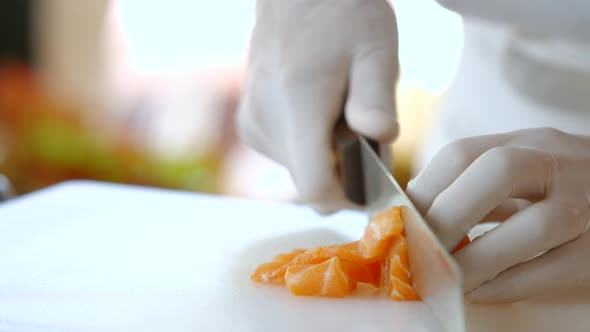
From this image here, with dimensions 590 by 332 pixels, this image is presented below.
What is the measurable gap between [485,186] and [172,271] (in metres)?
0.60

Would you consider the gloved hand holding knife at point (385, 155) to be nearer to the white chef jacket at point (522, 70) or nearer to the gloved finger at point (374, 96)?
the gloved finger at point (374, 96)

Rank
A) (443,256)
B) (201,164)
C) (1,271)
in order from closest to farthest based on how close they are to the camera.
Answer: (443,256)
(1,271)
(201,164)

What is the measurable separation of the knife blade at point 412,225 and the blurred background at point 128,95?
2.35 m

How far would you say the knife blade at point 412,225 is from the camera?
872mm

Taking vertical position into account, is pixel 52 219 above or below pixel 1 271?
below

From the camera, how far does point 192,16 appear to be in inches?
158

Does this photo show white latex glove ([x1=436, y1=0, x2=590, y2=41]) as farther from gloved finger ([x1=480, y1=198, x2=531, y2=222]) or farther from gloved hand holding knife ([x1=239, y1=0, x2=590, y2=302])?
gloved finger ([x1=480, y1=198, x2=531, y2=222])

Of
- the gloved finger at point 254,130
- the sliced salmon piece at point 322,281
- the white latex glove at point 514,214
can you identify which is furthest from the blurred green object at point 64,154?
the white latex glove at point 514,214

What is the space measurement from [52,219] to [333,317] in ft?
2.96

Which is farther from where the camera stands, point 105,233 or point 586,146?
point 105,233

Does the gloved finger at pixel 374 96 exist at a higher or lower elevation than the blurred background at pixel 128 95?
higher

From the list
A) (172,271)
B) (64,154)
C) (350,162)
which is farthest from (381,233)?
(64,154)

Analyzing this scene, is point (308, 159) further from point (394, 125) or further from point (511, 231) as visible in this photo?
point (511, 231)

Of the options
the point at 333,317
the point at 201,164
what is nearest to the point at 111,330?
the point at 333,317
